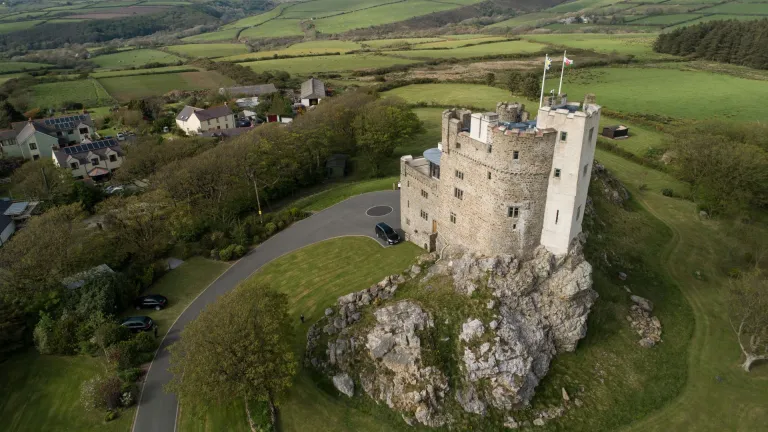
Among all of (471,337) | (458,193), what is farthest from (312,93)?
(471,337)

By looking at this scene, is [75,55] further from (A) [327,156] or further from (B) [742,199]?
(B) [742,199]

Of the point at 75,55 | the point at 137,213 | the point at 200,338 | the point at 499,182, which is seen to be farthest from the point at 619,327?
the point at 75,55

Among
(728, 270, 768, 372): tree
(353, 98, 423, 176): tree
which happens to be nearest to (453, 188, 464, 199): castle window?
(728, 270, 768, 372): tree

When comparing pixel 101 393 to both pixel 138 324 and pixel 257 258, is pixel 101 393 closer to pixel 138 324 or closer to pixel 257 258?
pixel 138 324

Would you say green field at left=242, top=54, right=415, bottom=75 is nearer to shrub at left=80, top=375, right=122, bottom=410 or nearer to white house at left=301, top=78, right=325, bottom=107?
white house at left=301, top=78, right=325, bottom=107

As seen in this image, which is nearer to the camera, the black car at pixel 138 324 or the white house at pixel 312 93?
the black car at pixel 138 324

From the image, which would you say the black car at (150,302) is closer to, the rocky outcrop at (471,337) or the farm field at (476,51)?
the rocky outcrop at (471,337)

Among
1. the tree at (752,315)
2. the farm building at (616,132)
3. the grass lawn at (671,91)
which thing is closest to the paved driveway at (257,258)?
the tree at (752,315)

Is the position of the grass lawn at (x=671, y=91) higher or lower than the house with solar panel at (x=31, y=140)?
higher
